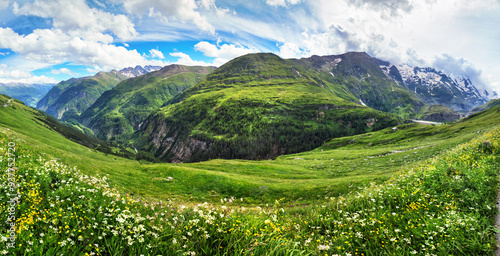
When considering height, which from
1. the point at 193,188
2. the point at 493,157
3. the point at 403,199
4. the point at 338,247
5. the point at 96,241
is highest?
the point at 493,157

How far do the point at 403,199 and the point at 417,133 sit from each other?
411ft

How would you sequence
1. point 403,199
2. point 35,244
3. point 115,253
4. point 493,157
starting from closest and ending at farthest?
point 35,244, point 115,253, point 403,199, point 493,157

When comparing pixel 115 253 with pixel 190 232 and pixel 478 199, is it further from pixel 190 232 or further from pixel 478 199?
pixel 478 199

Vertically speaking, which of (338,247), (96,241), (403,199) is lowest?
(338,247)

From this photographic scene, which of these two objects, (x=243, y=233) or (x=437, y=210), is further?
(x=437, y=210)

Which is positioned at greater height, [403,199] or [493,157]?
[493,157]

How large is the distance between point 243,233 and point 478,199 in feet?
31.2

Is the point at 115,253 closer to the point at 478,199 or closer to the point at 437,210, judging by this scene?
the point at 437,210

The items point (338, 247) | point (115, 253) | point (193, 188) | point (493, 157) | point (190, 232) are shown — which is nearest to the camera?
point (115, 253)

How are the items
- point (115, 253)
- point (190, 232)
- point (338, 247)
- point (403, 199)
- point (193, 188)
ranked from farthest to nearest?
1. point (193, 188)
2. point (403, 199)
3. point (338, 247)
4. point (190, 232)
5. point (115, 253)

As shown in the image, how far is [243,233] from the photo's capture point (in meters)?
6.51

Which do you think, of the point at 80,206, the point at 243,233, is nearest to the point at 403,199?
the point at 243,233

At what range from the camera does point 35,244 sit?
4.93 metres

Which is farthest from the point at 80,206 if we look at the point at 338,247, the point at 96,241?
the point at 338,247
